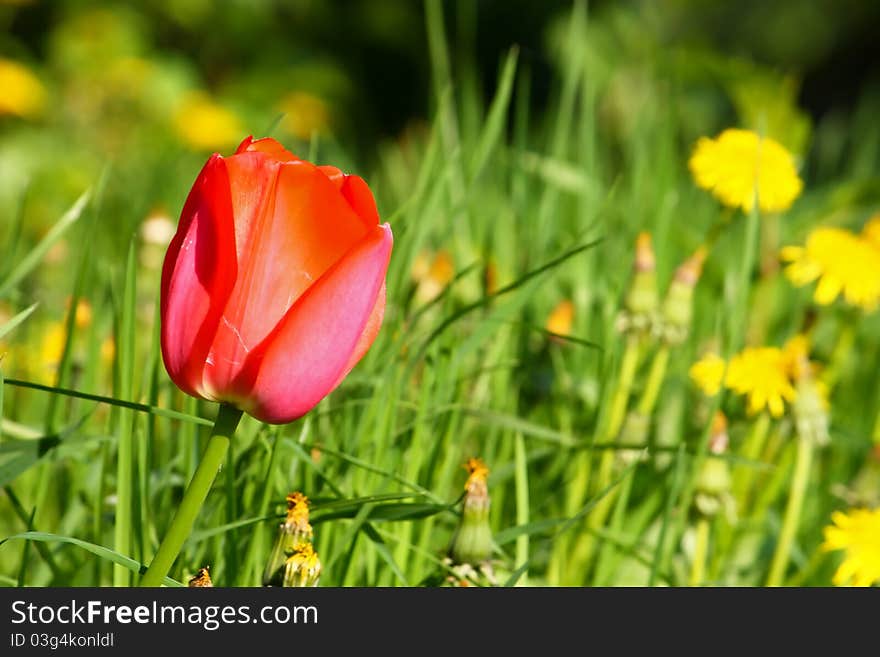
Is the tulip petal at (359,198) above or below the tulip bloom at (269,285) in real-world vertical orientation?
above

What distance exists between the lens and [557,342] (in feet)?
3.42

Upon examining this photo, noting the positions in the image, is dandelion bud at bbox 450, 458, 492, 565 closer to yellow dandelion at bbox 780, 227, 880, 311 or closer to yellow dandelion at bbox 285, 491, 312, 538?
yellow dandelion at bbox 285, 491, 312, 538

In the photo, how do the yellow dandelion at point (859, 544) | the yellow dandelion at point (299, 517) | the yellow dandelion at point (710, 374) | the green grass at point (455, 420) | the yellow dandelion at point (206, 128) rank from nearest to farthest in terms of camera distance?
the yellow dandelion at point (299, 517), the green grass at point (455, 420), the yellow dandelion at point (859, 544), the yellow dandelion at point (710, 374), the yellow dandelion at point (206, 128)

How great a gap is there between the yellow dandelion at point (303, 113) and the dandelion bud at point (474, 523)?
2141mm

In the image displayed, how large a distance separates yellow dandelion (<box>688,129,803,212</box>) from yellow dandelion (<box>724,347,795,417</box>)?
0.61 ft

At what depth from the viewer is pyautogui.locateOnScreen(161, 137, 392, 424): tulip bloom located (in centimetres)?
45

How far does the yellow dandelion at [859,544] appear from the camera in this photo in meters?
0.79

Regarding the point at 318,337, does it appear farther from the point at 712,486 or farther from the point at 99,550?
the point at 712,486

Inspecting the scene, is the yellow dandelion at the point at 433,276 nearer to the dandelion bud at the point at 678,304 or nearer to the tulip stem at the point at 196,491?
the dandelion bud at the point at 678,304

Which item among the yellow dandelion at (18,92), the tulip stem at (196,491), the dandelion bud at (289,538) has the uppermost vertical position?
the yellow dandelion at (18,92)

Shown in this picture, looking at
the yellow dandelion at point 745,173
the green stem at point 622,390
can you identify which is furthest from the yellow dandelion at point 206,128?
the green stem at point 622,390

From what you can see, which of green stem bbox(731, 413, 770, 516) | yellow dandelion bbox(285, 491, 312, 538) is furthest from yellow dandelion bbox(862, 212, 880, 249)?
yellow dandelion bbox(285, 491, 312, 538)

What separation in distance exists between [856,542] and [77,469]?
57cm
